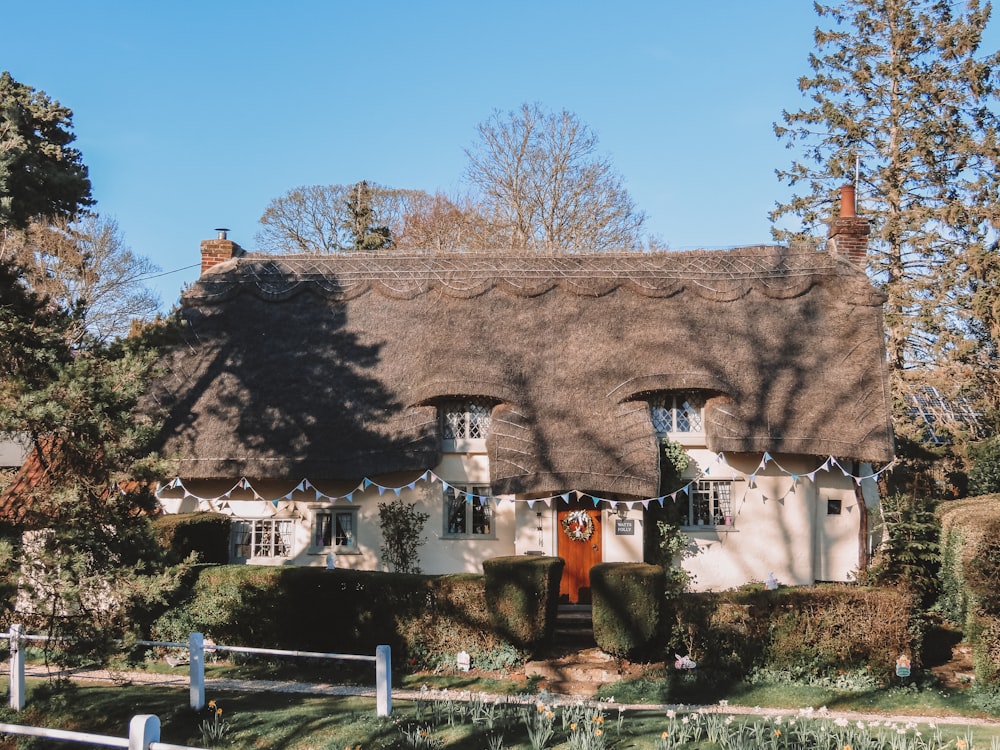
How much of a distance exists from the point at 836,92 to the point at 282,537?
23858mm

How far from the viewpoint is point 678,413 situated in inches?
726

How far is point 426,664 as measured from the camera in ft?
47.1

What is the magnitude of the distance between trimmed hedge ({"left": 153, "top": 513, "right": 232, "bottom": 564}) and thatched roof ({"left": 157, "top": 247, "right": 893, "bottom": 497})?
37.1 inches

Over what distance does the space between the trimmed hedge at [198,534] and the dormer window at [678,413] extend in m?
8.84

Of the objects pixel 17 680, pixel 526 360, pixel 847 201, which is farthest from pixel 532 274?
pixel 17 680

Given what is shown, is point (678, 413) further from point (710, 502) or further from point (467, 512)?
point (467, 512)

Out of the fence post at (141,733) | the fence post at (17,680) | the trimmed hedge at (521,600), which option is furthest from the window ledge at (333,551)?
the fence post at (141,733)

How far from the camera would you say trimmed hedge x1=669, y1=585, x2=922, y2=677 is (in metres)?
13.3

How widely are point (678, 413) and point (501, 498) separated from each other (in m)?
3.94

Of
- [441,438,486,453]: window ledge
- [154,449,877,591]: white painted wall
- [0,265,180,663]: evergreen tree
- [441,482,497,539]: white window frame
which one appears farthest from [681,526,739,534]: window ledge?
[0,265,180,663]: evergreen tree

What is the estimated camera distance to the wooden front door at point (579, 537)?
17828mm

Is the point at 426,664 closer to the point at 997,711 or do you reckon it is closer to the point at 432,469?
the point at 432,469

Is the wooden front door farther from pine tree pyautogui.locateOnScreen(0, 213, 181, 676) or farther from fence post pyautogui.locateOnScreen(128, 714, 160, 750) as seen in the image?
fence post pyautogui.locateOnScreen(128, 714, 160, 750)

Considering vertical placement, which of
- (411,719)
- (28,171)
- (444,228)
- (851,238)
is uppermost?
(444,228)
